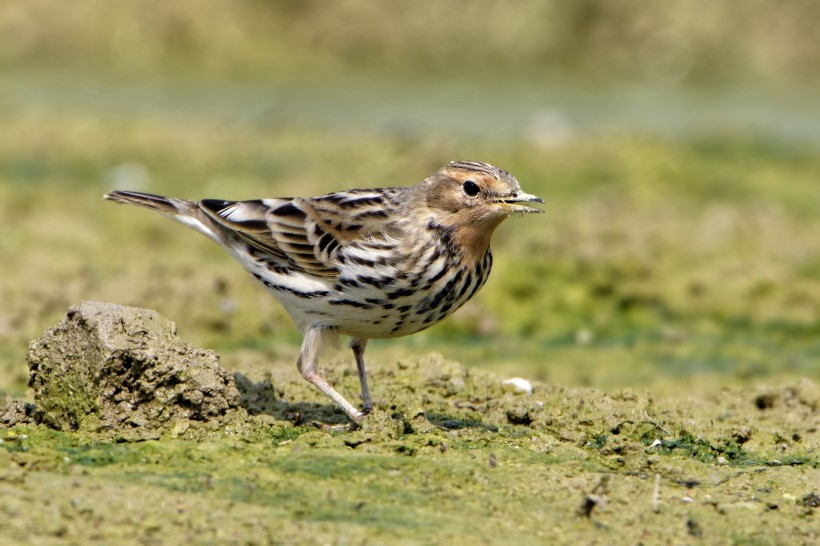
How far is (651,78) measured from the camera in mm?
25438

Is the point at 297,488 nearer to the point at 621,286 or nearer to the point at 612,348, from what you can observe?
the point at 612,348

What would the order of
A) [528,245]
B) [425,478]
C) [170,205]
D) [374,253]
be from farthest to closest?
1. [528,245]
2. [170,205]
3. [374,253]
4. [425,478]

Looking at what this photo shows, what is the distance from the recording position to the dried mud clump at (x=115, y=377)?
23.4 feet

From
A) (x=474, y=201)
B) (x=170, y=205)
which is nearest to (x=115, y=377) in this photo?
(x=170, y=205)

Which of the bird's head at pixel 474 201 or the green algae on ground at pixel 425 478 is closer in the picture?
the green algae on ground at pixel 425 478

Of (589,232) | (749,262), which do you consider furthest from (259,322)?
(749,262)

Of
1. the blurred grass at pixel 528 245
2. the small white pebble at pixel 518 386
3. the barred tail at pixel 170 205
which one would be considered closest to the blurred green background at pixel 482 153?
the blurred grass at pixel 528 245

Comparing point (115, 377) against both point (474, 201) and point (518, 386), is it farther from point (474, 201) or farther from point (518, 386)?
point (518, 386)

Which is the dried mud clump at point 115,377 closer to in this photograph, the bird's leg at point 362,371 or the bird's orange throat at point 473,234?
the bird's leg at point 362,371

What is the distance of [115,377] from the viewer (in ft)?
23.4

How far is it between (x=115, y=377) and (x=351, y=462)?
144 centimetres

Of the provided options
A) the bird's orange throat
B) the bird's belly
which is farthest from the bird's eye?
the bird's belly

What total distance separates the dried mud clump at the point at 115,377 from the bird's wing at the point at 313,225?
1130mm

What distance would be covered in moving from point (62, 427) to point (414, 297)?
7.04 feet
